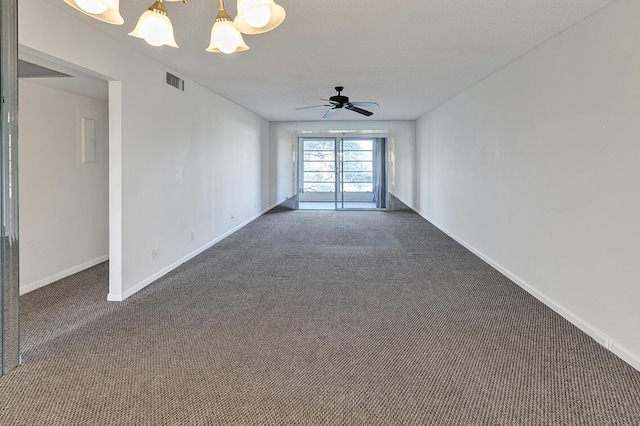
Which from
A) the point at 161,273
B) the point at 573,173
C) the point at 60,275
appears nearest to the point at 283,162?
the point at 161,273

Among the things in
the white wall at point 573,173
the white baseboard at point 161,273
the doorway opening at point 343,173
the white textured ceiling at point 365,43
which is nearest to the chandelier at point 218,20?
the white textured ceiling at point 365,43

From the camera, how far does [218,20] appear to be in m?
2.02

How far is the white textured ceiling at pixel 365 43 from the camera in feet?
10.0

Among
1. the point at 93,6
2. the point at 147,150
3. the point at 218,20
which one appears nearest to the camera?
the point at 93,6

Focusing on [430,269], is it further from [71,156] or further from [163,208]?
[71,156]

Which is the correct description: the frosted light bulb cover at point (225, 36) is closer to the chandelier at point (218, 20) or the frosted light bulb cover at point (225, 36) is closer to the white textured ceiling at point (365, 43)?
the chandelier at point (218, 20)

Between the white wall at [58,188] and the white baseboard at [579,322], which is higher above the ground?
the white wall at [58,188]

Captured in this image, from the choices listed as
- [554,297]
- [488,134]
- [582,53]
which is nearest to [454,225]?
[488,134]

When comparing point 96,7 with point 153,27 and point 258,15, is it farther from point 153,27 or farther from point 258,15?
point 258,15

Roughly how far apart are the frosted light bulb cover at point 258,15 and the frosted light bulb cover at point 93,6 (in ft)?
1.98

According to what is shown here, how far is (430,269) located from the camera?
5027mm

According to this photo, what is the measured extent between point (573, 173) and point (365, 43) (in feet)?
7.25

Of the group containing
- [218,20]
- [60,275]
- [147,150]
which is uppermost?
[218,20]

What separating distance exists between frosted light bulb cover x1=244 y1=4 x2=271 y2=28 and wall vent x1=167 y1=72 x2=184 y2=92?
3.49 m
